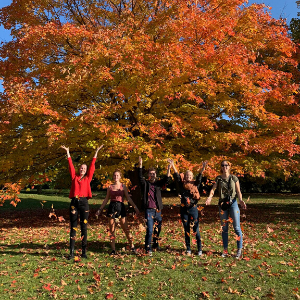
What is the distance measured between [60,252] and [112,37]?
24.6ft

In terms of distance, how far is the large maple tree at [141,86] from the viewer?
9.30m

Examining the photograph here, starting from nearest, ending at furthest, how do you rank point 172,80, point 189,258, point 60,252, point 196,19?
1. point 189,258
2. point 60,252
3. point 172,80
4. point 196,19

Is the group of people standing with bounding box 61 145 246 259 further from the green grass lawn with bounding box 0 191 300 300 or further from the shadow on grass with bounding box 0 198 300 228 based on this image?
the shadow on grass with bounding box 0 198 300 228

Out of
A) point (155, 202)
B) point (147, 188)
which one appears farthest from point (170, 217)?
point (147, 188)

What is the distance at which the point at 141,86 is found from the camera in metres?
9.58

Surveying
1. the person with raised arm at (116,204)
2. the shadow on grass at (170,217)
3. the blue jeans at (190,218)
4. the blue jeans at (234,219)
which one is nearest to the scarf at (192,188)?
the blue jeans at (190,218)

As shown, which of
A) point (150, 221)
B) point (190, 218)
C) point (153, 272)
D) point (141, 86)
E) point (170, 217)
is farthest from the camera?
point (170, 217)

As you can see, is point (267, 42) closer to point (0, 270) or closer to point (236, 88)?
point (236, 88)

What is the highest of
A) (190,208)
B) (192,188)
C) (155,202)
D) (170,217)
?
(192,188)

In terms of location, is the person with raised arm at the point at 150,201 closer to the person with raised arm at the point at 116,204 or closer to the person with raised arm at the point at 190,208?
the person with raised arm at the point at 116,204

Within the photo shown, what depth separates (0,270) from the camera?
5715 millimetres

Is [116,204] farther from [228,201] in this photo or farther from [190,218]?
[228,201]

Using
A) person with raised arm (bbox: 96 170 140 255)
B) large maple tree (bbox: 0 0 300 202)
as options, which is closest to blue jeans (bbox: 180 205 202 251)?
person with raised arm (bbox: 96 170 140 255)

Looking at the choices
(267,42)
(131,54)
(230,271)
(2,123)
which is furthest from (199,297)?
(267,42)
